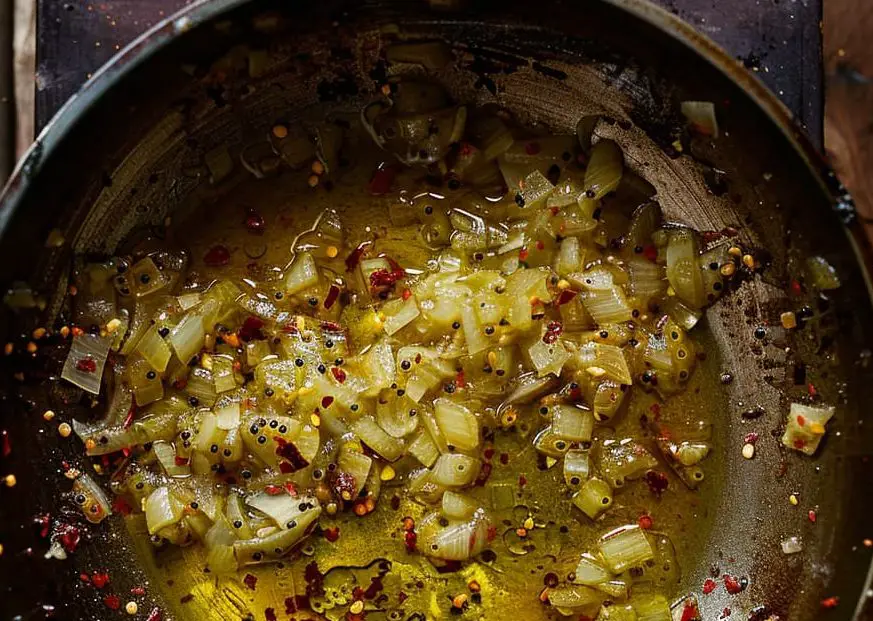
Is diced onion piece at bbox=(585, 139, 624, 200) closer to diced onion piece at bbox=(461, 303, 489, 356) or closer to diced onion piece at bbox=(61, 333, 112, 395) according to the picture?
diced onion piece at bbox=(461, 303, 489, 356)

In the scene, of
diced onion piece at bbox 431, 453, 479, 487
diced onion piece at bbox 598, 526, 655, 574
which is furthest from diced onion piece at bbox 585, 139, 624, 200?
diced onion piece at bbox 598, 526, 655, 574

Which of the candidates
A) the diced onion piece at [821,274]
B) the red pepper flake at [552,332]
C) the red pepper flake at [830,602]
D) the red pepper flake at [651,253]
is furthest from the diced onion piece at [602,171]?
the red pepper flake at [830,602]

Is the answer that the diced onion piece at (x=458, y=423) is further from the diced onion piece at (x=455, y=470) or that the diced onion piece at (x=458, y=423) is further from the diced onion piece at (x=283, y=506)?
the diced onion piece at (x=283, y=506)

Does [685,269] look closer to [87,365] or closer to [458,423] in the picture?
[458,423]

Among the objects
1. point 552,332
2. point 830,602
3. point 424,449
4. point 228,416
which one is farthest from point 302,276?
point 830,602

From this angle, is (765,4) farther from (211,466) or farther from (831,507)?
(211,466)

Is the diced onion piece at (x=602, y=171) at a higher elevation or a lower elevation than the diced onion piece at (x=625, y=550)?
higher
